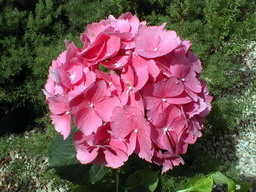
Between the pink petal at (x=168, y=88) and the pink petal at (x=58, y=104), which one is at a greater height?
the pink petal at (x=168, y=88)

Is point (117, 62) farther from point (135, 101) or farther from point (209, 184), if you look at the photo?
point (209, 184)

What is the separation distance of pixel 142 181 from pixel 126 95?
0.66 meters

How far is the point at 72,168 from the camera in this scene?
6.23ft

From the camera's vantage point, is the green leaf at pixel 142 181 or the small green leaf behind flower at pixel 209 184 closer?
the small green leaf behind flower at pixel 209 184

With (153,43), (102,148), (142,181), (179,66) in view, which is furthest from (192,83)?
(142,181)

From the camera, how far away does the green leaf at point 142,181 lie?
6.73 feet

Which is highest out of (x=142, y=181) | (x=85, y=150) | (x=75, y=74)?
(x=75, y=74)

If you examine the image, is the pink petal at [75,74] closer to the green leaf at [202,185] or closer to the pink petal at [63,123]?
the pink petal at [63,123]

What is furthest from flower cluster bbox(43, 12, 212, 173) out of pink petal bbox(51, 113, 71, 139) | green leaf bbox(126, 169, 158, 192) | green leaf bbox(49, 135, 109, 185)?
green leaf bbox(126, 169, 158, 192)

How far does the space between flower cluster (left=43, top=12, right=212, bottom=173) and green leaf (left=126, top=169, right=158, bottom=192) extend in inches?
13.9

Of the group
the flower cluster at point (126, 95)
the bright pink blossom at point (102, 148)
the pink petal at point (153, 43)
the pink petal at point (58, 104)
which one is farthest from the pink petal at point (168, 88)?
the pink petal at point (58, 104)

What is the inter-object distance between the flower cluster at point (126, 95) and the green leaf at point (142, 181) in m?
0.35

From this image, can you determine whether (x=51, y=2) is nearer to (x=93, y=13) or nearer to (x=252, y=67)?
(x=93, y=13)

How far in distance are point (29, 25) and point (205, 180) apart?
2016 mm
